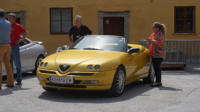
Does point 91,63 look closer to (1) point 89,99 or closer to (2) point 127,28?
(1) point 89,99

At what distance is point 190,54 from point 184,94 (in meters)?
6.91

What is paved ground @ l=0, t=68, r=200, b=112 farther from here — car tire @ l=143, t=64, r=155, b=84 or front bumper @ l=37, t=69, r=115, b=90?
car tire @ l=143, t=64, r=155, b=84

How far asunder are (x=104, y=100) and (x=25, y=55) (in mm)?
4409

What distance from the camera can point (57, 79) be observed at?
25.1 feet

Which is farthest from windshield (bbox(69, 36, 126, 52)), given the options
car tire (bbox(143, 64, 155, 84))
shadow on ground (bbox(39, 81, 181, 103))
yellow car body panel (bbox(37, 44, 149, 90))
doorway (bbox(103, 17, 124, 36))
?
doorway (bbox(103, 17, 124, 36))

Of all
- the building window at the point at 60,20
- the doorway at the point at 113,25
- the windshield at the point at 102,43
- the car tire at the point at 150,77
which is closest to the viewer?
the windshield at the point at 102,43

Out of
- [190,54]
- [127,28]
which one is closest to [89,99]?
[190,54]

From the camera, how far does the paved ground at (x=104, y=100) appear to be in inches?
263

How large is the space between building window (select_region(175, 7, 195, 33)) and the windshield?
461 inches

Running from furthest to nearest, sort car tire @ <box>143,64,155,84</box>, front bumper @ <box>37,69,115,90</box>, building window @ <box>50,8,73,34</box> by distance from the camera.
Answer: building window @ <box>50,8,73,34</box> → car tire @ <box>143,64,155,84</box> → front bumper @ <box>37,69,115,90</box>

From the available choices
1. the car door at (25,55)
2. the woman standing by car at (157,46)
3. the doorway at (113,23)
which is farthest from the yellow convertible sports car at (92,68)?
the doorway at (113,23)

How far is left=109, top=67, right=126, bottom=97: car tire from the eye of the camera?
7.83 metres

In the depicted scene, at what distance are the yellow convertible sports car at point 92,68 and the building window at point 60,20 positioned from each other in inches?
488

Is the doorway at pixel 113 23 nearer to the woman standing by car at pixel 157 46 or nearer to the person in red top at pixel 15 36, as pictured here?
the woman standing by car at pixel 157 46
